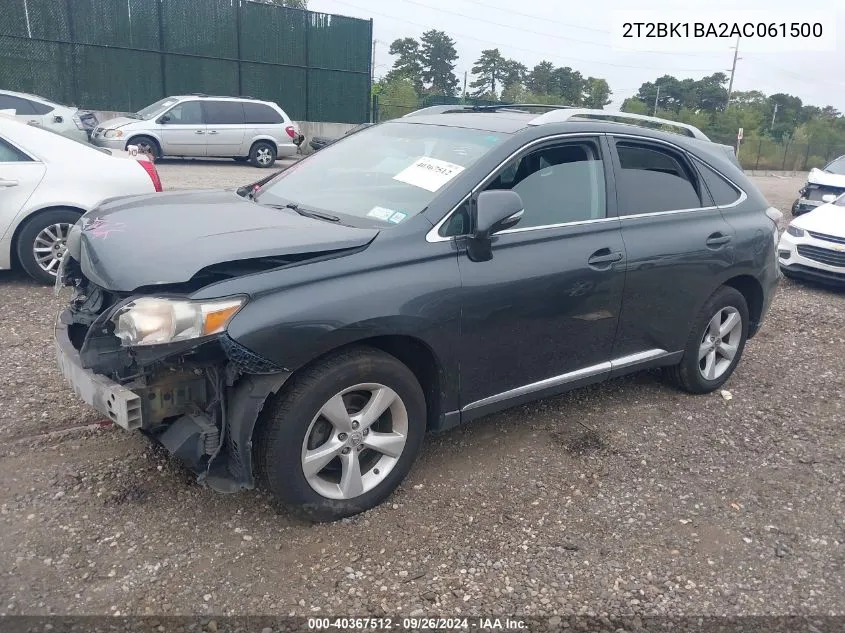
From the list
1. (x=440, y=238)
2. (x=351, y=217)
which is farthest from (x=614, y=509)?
(x=351, y=217)

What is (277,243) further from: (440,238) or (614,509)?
(614,509)

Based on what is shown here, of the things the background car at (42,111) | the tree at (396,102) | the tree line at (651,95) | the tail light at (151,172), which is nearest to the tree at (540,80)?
the tree line at (651,95)

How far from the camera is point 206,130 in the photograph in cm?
1722

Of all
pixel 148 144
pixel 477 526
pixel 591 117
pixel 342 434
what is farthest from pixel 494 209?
pixel 148 144

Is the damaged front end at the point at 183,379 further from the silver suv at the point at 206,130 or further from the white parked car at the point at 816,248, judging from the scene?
the silver suv at the point at 206,130

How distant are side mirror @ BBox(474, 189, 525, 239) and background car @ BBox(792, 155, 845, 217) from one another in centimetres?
1192

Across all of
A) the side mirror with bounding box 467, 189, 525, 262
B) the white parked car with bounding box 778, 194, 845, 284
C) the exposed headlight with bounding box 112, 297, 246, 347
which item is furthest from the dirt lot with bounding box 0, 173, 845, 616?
the white parked car with bounding box 778, 194, 845, 284

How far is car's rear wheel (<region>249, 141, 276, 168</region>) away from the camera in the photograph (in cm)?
1814

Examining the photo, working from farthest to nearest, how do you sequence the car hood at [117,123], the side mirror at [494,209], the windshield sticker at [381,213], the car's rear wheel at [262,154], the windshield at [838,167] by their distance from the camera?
1. the car's rear wheel at [262,154]
2. the car hood at [117,123]
3. the windshield at [838,167]
4. the windshield sticker at [381,213]
5. the side mirror at [494,209]

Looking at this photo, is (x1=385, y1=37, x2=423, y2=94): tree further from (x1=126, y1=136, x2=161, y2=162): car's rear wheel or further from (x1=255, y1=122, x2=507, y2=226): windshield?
(x1=255, y1=122, x2=507, y2=226): windshield

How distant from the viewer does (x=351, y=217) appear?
3.49m

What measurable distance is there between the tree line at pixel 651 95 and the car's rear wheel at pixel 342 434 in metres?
31.3

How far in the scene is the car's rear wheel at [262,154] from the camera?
1814 centimetres

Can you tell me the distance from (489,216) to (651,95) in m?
59.4
